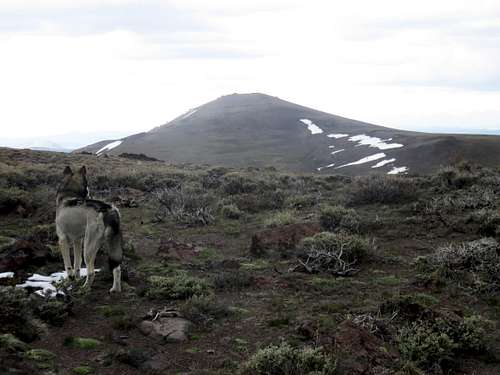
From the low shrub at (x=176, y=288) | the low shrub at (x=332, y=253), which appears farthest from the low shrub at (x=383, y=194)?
the low shrub at (x=176, y=288)

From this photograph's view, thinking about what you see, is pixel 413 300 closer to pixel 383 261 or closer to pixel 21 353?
pixel 383 261

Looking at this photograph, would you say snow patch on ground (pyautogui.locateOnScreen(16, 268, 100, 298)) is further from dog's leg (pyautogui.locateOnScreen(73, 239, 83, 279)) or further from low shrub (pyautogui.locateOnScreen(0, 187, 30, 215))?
low shrub (pyautogui.locateOnScreen(0, 187, 30, 215))

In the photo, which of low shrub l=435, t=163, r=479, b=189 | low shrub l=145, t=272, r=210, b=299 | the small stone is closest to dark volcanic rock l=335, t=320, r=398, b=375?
the small stone

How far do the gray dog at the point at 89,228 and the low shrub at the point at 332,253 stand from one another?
3.36 metres

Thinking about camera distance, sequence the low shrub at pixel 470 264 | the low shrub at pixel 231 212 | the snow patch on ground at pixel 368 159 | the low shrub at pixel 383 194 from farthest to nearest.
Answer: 1. the snow patch on ground at pixel 368 159
2. the low shrub at pixel 383 194
3. the low shrub at pixel 231 212
4. the low shrub at pixel 470 264

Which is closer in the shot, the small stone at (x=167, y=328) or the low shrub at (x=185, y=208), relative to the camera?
the small stone at (x=167, y=328)

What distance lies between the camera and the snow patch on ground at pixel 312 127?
75.5m

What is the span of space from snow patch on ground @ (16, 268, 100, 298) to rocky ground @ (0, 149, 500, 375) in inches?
4.6

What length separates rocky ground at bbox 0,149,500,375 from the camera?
15.6ft

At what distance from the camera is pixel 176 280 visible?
695 cm

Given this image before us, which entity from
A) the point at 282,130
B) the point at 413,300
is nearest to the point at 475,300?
the point at 413,300

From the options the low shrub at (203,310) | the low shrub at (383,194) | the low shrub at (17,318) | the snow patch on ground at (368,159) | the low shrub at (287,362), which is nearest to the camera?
the low shrub at (287,362)

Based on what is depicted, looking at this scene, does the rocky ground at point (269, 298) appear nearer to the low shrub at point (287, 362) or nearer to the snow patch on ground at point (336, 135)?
the low shrub at point (287, 362)

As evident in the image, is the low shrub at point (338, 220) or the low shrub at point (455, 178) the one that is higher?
the low shrub at point (455, 178)
